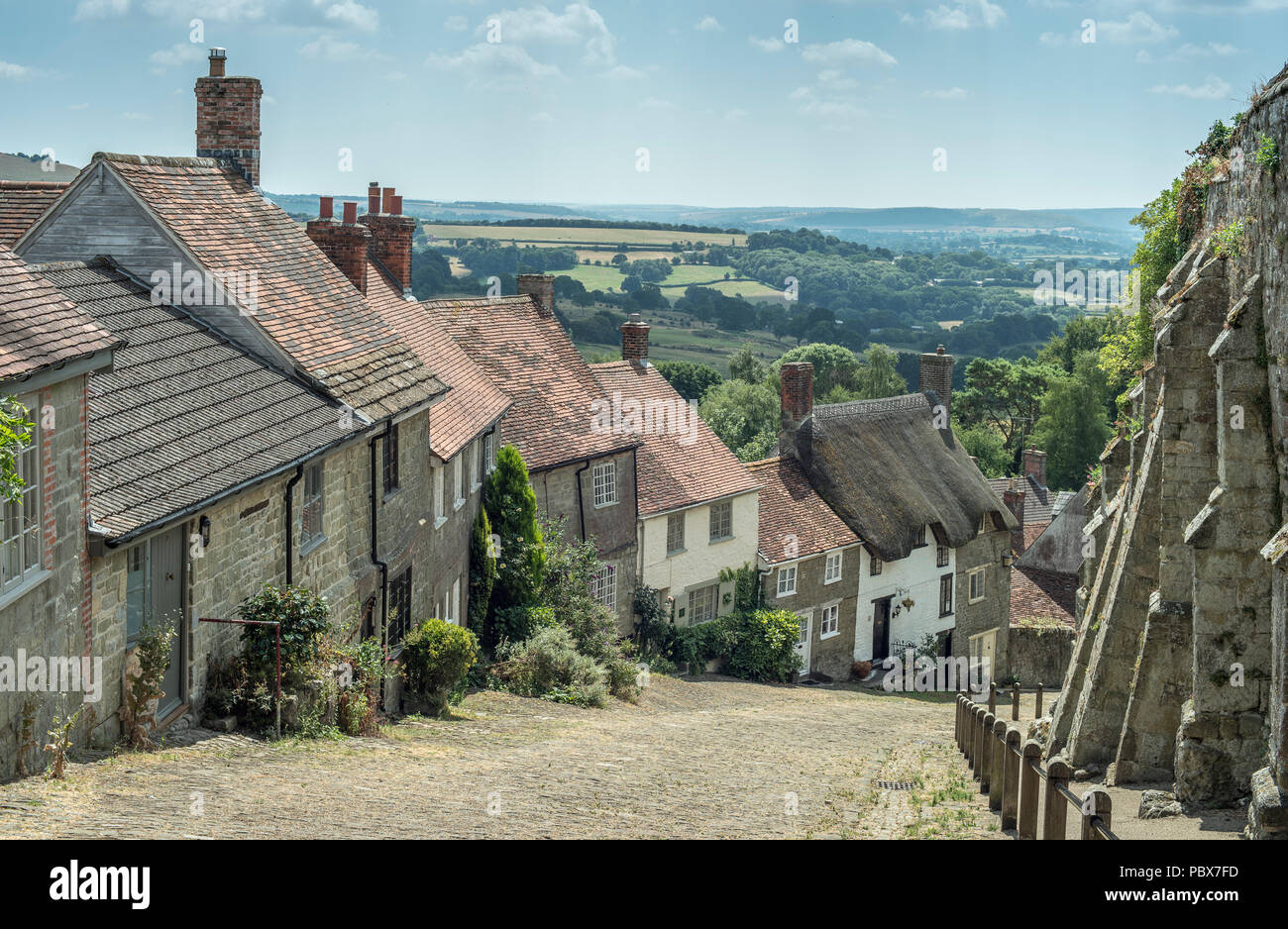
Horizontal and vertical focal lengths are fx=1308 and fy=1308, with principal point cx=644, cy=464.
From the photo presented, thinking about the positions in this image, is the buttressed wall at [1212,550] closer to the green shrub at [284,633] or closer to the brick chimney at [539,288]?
the green shrub at [284,633]

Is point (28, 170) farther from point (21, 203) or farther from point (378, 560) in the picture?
point (378, 560)

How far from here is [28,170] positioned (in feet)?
115

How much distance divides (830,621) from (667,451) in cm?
744

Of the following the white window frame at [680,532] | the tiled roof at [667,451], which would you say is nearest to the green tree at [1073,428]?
the tiled roof at [667,451]

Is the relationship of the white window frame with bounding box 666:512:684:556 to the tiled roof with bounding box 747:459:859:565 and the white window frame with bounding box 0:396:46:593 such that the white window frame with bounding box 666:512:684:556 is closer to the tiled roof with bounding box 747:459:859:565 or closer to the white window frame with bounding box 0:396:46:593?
the tiled roof with bounding box 747:459:859:565

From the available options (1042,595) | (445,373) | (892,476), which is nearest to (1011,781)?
(445,373)

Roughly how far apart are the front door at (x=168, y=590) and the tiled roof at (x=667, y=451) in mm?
19384

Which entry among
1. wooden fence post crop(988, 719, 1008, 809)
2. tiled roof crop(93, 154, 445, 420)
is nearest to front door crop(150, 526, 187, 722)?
tiled roof crop(93, 154, 445, 420)

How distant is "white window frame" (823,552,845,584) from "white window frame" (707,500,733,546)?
3648 mm

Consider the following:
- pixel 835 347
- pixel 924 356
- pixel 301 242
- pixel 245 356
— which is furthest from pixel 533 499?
pixel 835 347

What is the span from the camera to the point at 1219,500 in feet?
40.4

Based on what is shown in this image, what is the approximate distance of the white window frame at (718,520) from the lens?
3491 centimetres

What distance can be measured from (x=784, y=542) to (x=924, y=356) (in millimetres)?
13580
